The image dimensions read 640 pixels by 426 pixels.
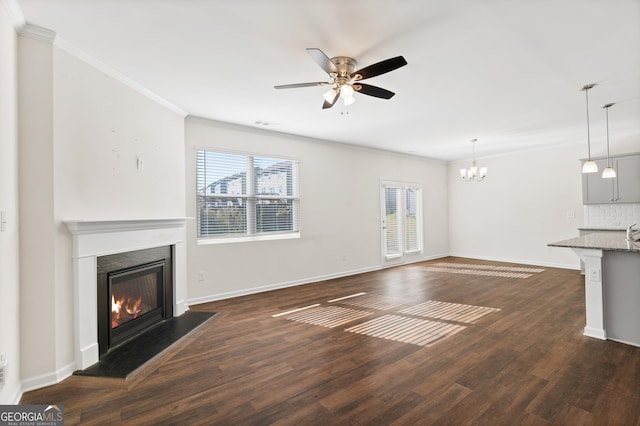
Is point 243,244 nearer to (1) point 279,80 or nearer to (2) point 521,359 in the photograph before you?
(1) point 279,80

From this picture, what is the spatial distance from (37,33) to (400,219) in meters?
6.78

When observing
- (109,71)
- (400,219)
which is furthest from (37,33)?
(400,219)

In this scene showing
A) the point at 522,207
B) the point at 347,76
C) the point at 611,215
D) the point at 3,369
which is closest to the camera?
the point at 3,369

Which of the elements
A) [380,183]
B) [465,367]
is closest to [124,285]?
[465,367]

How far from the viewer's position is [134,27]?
7.68 feet

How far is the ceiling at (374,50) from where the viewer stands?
2158 mm

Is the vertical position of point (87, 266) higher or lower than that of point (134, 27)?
lower

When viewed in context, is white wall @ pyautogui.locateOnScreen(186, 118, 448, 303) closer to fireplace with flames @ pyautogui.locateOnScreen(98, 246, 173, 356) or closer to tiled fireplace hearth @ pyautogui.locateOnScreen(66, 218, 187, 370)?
fireplace with flames @ pyautogui.locateOnScreen(98, 246, 173, 356)

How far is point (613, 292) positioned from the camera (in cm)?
308

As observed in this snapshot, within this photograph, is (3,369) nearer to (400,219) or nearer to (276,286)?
(276,286)

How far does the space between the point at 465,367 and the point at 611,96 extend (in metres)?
3.86

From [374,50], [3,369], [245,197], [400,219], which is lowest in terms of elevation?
[3,369]

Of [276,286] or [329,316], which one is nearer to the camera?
[329,316]

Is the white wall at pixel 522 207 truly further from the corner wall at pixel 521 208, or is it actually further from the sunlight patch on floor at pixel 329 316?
the sunlight patch on floor at pixel 329 316
